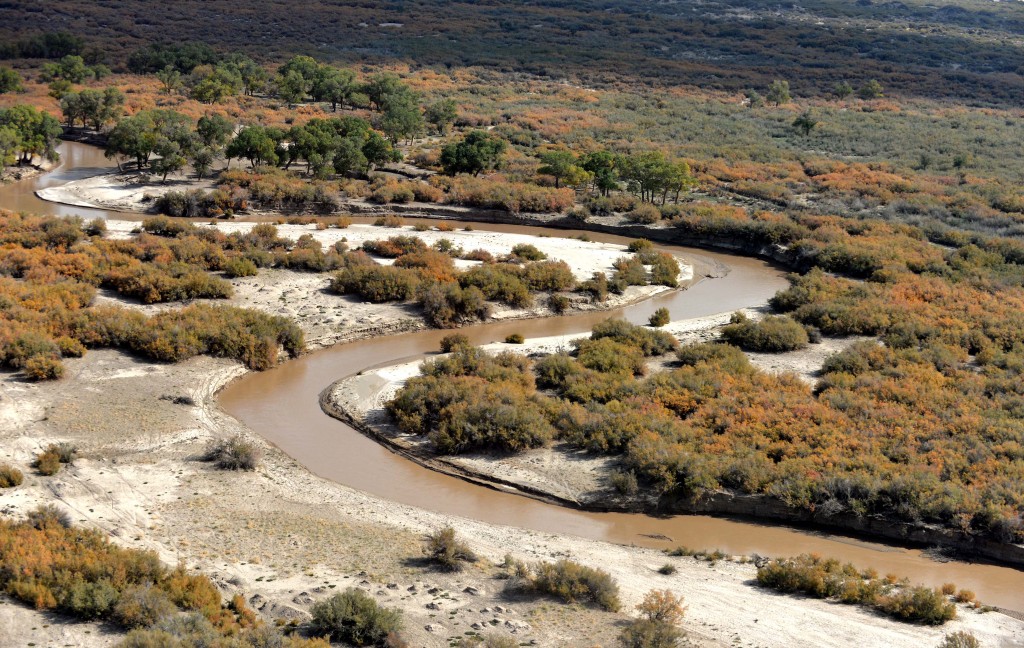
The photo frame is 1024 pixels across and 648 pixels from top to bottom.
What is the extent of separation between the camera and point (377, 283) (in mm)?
33094

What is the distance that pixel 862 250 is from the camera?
39844mm

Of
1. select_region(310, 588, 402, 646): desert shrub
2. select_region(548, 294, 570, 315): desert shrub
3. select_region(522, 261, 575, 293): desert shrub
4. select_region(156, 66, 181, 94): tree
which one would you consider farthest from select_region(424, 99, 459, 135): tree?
select_region(310, 588, 402, 646): desert shrub

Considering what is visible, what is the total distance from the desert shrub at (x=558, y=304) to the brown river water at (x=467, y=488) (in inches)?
24.2

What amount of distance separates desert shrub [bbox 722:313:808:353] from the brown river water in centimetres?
501

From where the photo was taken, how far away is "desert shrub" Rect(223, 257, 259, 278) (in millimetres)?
34031

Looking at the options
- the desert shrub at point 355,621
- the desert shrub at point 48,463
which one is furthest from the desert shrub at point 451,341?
the desert shrub at point 355,621

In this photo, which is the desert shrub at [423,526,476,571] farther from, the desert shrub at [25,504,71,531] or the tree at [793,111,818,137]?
the tree at [793,111,818,137]

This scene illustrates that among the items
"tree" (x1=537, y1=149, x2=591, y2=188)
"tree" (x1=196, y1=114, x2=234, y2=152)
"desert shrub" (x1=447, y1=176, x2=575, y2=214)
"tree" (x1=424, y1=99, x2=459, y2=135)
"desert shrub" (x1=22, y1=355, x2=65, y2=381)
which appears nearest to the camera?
"desert shrub" (x1=22, y1=355, x2=65, y2=381)

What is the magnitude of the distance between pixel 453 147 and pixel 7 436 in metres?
A: 35.1

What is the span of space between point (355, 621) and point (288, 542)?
3.73 m

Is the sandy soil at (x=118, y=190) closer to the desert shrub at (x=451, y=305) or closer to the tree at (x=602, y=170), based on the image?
the tree at (x=602, y=170)

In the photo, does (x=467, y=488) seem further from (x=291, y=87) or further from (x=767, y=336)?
(x=291, y=87)

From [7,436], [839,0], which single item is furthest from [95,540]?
[839,0]

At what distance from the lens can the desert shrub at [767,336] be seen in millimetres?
29500
